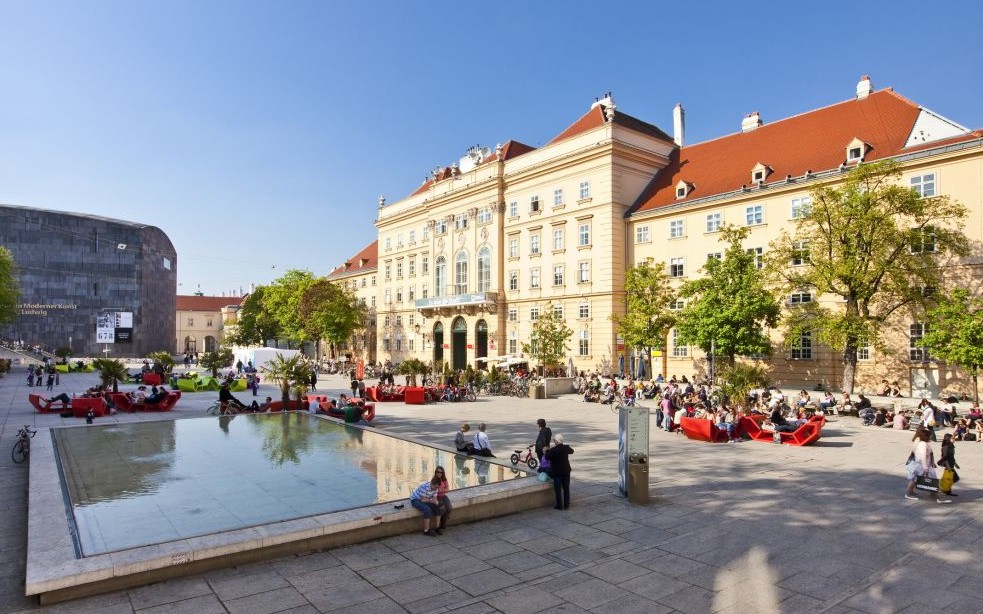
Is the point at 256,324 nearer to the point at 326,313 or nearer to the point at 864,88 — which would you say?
the point at 326,313

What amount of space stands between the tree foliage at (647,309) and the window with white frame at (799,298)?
21.5 ft

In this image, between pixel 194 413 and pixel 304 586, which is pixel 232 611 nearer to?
pixel 304 586

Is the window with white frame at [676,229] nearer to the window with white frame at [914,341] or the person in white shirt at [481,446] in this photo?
the window with white frame at [914,341]

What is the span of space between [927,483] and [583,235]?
3481 centimetres

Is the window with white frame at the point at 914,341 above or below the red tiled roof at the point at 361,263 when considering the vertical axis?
below

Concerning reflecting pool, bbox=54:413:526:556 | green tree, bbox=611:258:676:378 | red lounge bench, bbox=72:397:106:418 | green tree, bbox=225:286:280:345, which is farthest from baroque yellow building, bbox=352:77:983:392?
green tree, bbox=225:286:280:345

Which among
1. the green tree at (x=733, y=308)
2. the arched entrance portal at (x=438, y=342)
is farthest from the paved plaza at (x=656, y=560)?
the arched entrance portal at (x=438, y=342)

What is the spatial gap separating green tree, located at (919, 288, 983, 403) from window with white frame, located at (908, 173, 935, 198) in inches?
254

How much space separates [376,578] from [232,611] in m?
1.79

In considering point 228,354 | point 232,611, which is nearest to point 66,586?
point 232,611

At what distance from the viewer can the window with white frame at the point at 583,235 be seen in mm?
45500

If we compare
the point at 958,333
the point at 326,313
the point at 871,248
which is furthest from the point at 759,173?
the point at 326,313

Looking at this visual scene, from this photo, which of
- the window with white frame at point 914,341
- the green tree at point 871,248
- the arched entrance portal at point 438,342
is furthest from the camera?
the arched entrance portal at point 438,342

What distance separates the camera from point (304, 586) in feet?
25.1
